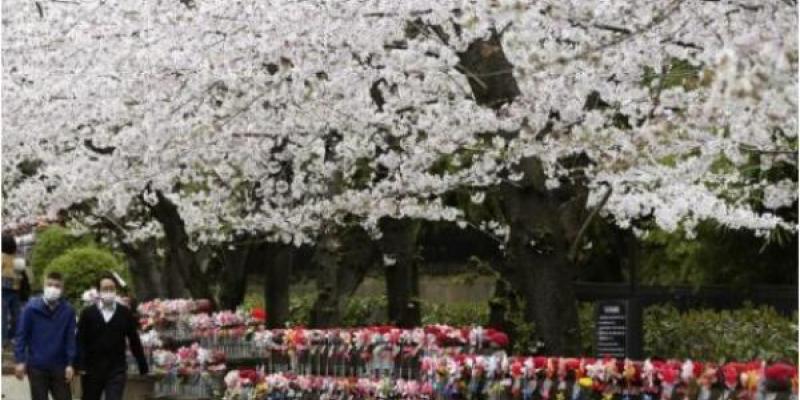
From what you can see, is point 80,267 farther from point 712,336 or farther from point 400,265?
point 712,336

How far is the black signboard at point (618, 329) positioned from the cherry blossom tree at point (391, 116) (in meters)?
0.26

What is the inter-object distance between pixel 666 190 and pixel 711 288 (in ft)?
48.8

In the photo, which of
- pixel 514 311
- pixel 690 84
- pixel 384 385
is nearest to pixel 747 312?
pixel 514 311

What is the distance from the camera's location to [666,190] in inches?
539

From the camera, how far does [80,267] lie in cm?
2784

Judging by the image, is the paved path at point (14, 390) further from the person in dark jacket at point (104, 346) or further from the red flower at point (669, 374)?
the red flower at point (669, 374)

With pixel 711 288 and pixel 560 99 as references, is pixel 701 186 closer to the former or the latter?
pixel 560 99

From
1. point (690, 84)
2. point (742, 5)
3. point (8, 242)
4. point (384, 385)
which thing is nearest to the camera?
point (690, 84)

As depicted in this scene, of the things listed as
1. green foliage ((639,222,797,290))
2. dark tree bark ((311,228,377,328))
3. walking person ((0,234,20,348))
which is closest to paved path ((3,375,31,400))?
walking person ((0,234,20,348))

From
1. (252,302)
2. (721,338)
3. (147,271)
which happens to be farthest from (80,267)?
(721,338)

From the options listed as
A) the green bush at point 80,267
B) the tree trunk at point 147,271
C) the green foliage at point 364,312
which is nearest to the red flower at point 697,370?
the green foliage at point 364,312

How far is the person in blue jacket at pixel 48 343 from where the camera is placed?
45.6 feet

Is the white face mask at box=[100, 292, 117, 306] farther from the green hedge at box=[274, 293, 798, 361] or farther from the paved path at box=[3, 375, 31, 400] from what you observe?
the paved path at box=[3, 375, 31, 400]

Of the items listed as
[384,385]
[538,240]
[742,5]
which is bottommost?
[384,385]
